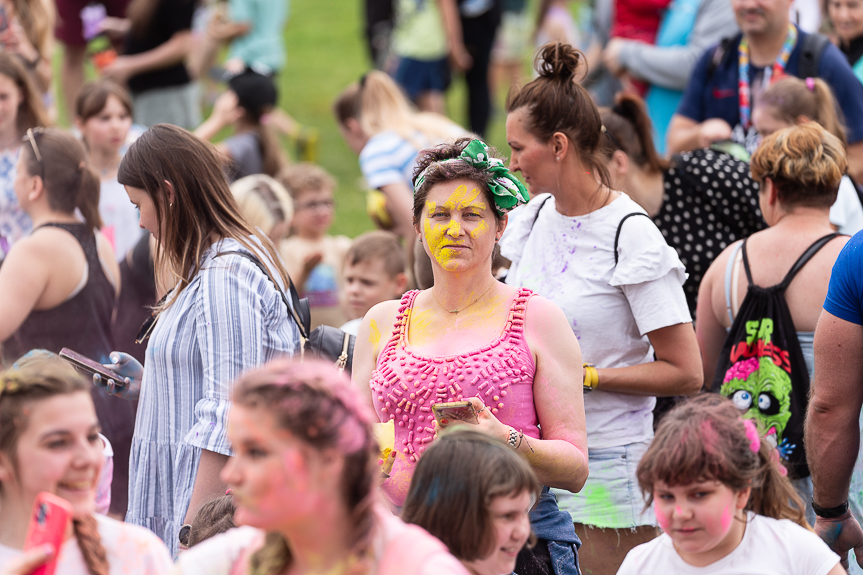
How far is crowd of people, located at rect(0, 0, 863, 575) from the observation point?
6.61 ft

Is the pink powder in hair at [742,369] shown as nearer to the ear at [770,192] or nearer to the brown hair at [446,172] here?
the ear at [770,192]

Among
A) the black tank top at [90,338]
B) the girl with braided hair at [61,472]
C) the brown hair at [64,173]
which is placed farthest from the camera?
the brown hair at [64,173]

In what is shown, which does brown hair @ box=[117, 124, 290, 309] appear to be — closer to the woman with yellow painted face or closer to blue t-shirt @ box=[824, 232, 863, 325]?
the woman with yellow painted face

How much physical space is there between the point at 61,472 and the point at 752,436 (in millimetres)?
1668

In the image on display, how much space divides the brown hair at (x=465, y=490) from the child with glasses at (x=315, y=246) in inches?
140

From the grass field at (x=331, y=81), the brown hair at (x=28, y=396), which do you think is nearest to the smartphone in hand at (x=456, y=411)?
the brown hair at (x=28, y=396)

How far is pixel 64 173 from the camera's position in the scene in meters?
4.10

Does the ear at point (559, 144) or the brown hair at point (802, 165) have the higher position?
the ear at point (559, 144)

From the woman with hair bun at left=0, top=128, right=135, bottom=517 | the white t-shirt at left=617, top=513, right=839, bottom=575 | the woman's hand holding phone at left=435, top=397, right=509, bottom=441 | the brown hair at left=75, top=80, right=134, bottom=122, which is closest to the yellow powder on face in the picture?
the woman's hand holding phone at left=435, top=397, right=509, bottom=441

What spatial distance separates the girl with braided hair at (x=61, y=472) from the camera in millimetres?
2049

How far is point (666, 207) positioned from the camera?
4188 millimetres

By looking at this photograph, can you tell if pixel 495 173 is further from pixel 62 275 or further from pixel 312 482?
pixel 62 275

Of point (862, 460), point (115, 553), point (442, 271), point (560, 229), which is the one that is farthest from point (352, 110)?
point (115, 553)

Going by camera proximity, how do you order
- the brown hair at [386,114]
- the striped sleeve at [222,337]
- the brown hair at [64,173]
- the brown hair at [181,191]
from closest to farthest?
the striped sleeve at [222,337] < the brown hair at [181,191] < the brown hair at [64,173] < the brown hair at [386,114]
